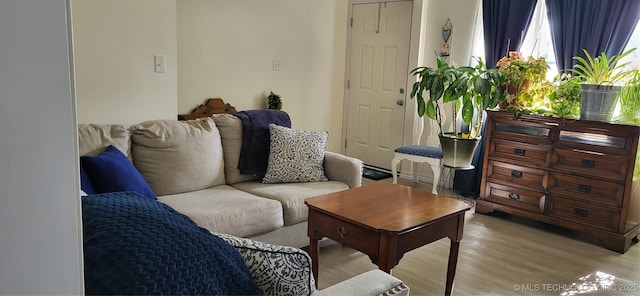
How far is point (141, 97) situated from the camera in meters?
3.46

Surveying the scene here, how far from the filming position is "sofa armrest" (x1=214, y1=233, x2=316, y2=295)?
1.06m

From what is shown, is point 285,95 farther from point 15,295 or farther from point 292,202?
point 15,295

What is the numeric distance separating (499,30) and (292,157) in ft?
7.95

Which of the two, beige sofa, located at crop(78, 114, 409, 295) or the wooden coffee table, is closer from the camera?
the wooden coffee table

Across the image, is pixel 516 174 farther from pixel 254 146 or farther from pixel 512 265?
pixel 254 146

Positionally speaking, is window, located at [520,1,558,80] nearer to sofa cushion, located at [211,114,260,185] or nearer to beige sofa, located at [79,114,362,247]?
beige sofa, located at [79,114,362,247]

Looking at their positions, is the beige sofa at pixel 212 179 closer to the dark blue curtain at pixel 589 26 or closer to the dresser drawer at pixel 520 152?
the dresser drawer at pixel 520 152

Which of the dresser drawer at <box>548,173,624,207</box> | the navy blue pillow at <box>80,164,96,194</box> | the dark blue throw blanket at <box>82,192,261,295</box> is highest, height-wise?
the dark blue throw blanket at <box>82,192,261,295</box>

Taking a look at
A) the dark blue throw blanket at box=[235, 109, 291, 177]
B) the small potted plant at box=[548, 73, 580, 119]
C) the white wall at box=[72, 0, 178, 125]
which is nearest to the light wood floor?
the dark blue throw blanket at box=[235, 109, 291, 177]

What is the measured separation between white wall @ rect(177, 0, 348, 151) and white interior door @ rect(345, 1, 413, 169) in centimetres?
17

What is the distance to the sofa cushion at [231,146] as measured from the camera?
3266mm

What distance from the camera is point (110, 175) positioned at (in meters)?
2.38

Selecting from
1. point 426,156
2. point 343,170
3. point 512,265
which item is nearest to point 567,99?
point 426,156

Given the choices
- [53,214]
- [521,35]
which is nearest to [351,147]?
[521,35]
